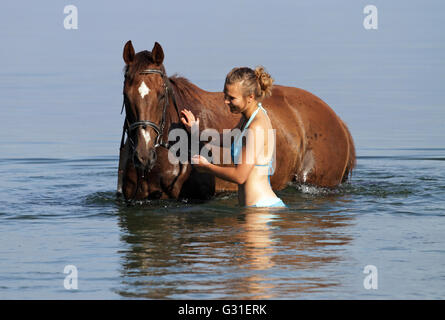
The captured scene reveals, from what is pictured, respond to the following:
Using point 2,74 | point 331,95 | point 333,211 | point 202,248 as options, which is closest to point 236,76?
point 202,248

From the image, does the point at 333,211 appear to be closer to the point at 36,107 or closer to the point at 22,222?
the point at 22,222

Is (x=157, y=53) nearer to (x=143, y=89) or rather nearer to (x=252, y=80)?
(x=143, y=89)

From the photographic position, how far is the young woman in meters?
8.62

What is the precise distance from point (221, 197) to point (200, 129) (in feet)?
2.88

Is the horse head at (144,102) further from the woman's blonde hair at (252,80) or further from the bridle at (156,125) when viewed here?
the woman's blonde hair at (252,80)

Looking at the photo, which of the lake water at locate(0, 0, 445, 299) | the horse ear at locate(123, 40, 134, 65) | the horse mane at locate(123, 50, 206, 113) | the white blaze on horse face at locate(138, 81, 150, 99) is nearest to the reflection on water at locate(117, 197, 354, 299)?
the lake water at locate(0, 0, 445, 299)

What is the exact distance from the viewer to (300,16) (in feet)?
129

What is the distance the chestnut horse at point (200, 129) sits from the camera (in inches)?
370

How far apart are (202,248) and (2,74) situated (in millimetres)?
19283

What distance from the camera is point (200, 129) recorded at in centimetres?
1032

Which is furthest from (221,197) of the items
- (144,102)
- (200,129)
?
(144,102)

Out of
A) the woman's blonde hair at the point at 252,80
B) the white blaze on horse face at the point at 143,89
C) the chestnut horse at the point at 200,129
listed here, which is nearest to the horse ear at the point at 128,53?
the chestnut horse at the point at 200,129

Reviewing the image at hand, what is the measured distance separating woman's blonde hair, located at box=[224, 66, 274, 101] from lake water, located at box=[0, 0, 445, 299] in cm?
135

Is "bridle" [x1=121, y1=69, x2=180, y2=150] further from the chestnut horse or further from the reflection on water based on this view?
the reflection on water
